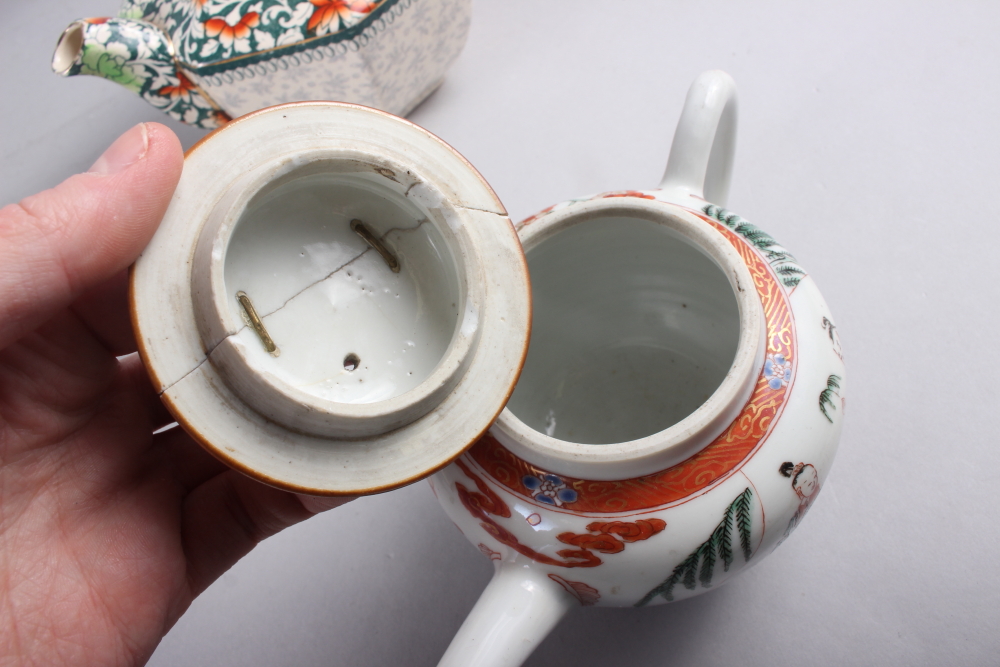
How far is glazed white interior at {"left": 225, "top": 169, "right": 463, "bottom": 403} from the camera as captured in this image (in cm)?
59

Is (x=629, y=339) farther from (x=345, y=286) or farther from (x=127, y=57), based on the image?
(x=127, y=57)

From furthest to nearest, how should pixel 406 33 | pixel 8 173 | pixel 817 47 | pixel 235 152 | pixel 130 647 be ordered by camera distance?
1. pixel 8 173
2. pixel 817 47
3. pixel 406 33
4. pixel 130 647
5. pixel 235 152

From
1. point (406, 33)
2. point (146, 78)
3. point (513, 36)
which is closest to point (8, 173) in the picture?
point (146, 78)

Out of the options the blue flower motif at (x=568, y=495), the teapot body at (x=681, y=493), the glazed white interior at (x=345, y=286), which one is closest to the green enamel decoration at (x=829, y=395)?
the teapot body at (x=681, y=493)

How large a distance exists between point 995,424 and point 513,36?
3.59ft

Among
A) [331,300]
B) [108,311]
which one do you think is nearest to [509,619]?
[331,300]

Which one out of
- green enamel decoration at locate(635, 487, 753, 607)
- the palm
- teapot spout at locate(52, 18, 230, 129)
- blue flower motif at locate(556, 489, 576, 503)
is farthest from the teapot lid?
teapot spout at locate(52, 18, 230, 129)

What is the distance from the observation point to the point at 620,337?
3.18ft

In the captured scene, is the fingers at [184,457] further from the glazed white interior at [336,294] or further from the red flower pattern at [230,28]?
the red flower pattern at [230,28]

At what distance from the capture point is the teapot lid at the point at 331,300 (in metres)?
0.51

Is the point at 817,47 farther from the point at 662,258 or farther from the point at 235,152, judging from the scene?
the point at 235,152

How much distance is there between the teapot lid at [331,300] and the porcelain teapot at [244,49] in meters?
0.56

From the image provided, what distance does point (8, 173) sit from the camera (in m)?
1.44

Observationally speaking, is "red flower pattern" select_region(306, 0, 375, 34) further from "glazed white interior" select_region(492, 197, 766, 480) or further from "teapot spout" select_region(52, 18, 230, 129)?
"glazed white interior" select_region(492, 197, 766, 480)
